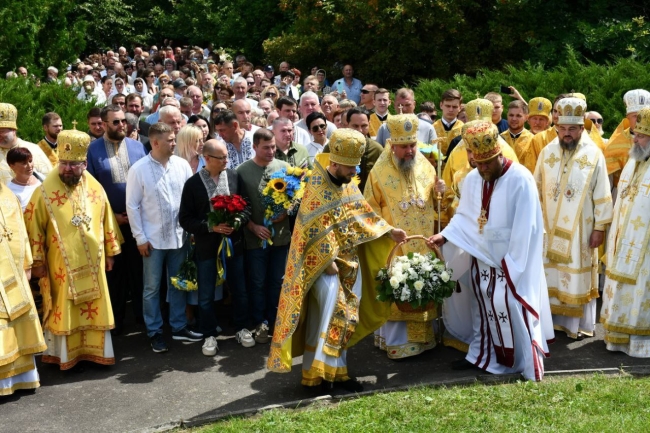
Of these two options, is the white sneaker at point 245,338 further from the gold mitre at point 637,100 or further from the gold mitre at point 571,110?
the gold mitre at point 637,100

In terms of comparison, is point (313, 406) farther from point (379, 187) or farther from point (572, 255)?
point (572, 255)

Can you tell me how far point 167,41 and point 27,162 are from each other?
2671 cm

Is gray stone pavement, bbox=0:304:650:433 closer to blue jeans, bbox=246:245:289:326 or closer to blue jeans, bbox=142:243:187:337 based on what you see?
blue jeans, bbox=142:243:187:337

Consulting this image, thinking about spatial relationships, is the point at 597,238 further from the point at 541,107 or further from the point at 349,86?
the point at 349,86

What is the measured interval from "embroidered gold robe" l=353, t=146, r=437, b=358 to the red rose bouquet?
50.1 inches

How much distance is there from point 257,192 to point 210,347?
1657 millimetres

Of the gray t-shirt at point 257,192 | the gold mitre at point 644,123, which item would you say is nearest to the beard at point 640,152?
the gold mitre at point 644,123

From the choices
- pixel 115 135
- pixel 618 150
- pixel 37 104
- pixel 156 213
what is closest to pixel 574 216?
pixel 618 150

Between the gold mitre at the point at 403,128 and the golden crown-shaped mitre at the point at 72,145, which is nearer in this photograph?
the golden crown-shaped mitre at the point at 72,145

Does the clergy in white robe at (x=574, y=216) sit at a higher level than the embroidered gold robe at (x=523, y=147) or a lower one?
lower

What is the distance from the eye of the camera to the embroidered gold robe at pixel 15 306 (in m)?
7.68

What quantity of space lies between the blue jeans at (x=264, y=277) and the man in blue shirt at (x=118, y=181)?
128 cm

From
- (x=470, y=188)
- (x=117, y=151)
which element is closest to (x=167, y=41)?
(x=117, y=151)

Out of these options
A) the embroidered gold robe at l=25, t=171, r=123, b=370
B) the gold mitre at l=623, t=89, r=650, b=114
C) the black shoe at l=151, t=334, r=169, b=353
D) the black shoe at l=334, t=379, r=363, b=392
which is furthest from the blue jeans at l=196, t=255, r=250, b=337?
the gold mitre at l=623, t=89, r=650, b=114
